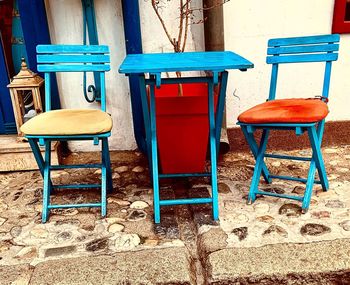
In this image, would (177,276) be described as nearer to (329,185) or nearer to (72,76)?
(329,185)

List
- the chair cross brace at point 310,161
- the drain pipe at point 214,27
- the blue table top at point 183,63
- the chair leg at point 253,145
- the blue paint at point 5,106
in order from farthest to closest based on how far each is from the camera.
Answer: the blue paint at point 5,106 → the drain pipe at point 214,27 → the chair leg at point 253,145 → the chair cross brace at point 310,161 → the blue table top at point 183,63

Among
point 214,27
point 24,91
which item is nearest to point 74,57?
point 24,91

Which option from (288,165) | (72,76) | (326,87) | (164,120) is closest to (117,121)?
(72,76)

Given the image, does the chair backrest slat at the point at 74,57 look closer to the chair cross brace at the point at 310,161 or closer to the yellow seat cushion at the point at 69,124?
the yellow seat cushion at the point at 69,124

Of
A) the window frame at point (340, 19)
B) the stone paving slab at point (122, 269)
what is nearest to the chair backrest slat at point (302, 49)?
the window frame at point (340, 19)

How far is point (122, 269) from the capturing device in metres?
2.30

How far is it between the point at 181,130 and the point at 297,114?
0.99 metres

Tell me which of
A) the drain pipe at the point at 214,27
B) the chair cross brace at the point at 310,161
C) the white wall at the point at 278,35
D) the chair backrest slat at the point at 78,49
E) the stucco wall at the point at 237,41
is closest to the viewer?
the chair cross brace at the point at 310,161

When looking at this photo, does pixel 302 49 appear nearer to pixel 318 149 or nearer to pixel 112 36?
pixel 318 149

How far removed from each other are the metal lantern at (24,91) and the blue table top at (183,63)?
1.09 m

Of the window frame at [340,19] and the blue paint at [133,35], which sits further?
the window frame at [340,19]

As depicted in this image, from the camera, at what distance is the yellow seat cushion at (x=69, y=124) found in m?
2.63

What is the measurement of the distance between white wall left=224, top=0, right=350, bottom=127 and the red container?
2.39 feet

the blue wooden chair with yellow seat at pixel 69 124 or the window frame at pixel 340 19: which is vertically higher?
the window frame at pixel 340 19
